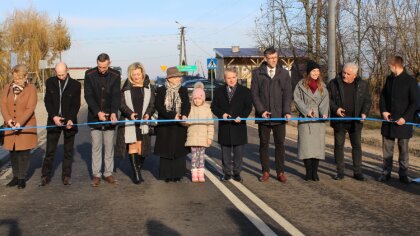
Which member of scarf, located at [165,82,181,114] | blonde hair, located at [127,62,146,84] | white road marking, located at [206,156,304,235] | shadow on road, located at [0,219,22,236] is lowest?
white road marking, located at [206,156,304,235]

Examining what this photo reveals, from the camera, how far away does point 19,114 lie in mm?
8086

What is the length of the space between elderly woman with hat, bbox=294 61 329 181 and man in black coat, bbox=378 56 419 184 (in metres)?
0.97

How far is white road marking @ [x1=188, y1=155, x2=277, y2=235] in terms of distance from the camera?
18.9ft

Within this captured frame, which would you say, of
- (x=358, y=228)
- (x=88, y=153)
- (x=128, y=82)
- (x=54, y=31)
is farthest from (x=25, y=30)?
(x=358, y=228)

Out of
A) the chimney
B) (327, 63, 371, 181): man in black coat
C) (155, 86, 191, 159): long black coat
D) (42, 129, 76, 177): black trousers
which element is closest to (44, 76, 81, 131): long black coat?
(42, 129, 76, 177): black trousers

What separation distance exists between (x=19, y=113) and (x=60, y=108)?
60cm

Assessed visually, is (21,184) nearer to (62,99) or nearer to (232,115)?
(62,99)

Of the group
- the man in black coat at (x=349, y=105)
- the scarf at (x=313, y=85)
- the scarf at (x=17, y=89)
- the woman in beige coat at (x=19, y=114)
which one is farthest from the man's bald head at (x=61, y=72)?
the man in black coat at (x=349, y=105)

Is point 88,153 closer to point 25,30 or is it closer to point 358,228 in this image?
point 358,228

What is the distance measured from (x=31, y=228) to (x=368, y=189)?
4655 millimetres

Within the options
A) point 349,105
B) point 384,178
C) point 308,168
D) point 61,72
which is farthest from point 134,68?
point 384,178

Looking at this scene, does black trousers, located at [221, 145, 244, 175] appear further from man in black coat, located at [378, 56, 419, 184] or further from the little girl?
man in black coat, located at [378, 56, 419, 184]

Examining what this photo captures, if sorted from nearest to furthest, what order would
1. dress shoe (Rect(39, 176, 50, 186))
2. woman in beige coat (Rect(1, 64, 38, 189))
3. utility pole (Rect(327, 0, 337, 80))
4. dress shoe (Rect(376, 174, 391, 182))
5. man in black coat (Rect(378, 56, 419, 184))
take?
woman in beige coat (Rect(1, 64, 38, 189)) → man in black coat (Rect(378, 56, 419, 184)) → dress shoe (Rect(39, 176, 50, 186)) → dress shoe (Rect(376, 174, 391, 182)) → utility pole (Rect(327, 0, 337, 80))

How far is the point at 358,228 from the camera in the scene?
577 cm
